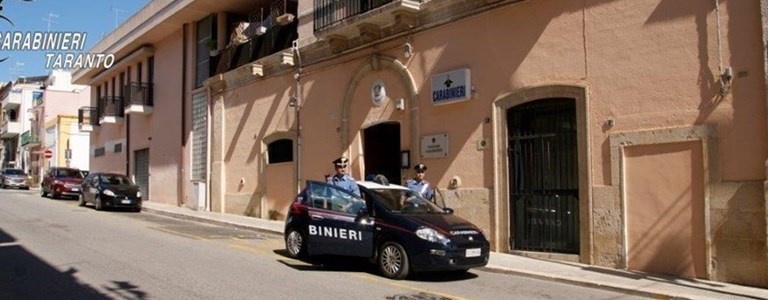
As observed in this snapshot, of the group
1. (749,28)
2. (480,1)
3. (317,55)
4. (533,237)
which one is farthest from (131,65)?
(749,28)

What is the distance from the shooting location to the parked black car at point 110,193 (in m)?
23.2

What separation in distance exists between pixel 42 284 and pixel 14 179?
3877 cm

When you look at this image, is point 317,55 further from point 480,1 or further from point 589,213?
point 589,213

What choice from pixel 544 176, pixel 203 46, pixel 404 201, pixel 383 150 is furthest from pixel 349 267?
pixel 203 46

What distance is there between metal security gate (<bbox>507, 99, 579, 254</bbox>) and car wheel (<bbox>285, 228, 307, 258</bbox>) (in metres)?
4.25

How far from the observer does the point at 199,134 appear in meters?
25.8

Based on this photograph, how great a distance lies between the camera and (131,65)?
109ft

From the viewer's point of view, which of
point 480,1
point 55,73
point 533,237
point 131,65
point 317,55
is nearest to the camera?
point 533,237

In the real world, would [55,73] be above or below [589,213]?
above

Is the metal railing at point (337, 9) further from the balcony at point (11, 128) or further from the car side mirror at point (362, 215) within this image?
the balcony at point (11, 128)

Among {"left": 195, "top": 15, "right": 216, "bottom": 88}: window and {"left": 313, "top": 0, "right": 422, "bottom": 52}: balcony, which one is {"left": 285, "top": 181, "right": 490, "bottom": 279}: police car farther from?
{"left": 195, "top": 15, "right": 216, "bottom": 88}: window

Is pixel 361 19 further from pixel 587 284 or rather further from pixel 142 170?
pixel 142 170

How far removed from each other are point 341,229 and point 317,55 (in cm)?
917

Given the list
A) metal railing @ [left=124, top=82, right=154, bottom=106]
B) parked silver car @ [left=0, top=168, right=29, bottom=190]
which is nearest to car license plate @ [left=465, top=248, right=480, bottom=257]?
metal railing @ [left=124, top=82, right=154, bottom=106]
